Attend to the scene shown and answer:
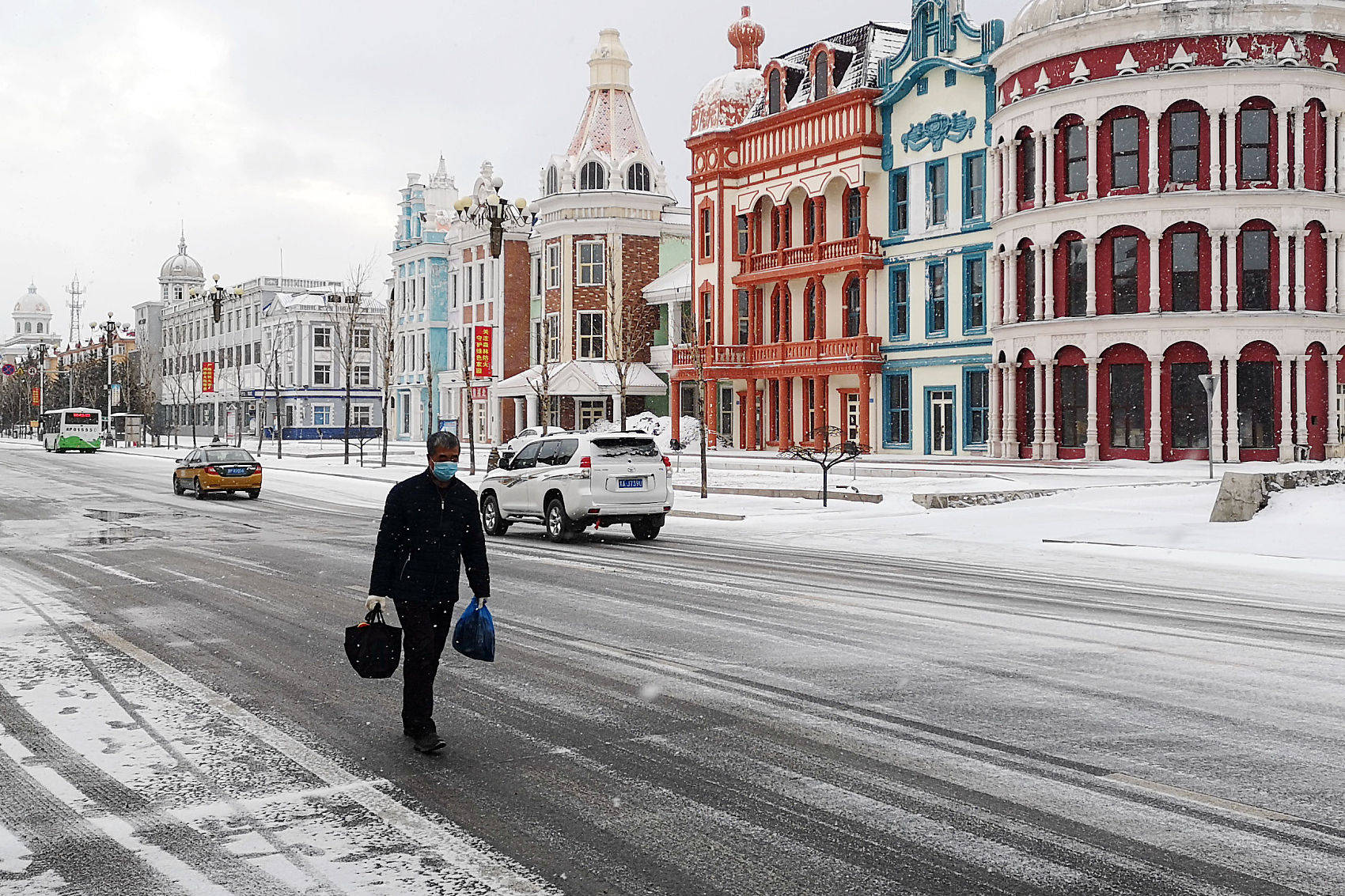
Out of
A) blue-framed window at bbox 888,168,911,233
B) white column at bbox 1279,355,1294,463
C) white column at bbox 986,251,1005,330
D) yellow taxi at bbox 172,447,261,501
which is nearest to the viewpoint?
yellow taxi at bbox 172,447,261,501

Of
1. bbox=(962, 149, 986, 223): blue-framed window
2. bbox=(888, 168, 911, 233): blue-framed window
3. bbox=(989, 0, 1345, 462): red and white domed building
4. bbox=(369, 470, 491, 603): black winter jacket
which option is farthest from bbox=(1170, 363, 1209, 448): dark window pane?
bbox=(369, 470, 491, 603): black winter jacket

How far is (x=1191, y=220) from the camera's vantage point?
1453 inches

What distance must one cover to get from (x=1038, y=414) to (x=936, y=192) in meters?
9.65

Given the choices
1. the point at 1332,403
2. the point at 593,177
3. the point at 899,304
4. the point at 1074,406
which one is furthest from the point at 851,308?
the point at 593,177

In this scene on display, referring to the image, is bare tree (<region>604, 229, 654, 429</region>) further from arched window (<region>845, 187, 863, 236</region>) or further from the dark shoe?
the dark shoe

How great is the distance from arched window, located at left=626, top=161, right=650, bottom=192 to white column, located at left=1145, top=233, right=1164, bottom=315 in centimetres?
3251

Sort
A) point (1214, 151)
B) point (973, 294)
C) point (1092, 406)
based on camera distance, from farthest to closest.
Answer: point (973, 294) < point (1092, 406) < point (1214, 151)

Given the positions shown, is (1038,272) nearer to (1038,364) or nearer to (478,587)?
(1038,364)

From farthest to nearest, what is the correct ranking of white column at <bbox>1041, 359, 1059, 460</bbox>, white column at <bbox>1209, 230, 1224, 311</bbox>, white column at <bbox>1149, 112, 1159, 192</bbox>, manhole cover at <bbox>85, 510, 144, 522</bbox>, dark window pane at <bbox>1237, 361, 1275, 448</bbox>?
white column at <bbox>1041, 359, 1059, 460</bbox>, white column at <bbox>1149, 112, 1159, 192</bbox>, white column at <bbox>1209, 230, 1224, 311</bbox>, dark window pane at <bbox>1237, 361, 1275, 448</bbox>, manhole cover at <bbox>85, 510, 144, 522</bbox>

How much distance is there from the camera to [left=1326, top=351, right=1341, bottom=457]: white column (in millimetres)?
36594

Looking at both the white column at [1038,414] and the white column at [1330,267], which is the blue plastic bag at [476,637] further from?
the white column at [1330,267]

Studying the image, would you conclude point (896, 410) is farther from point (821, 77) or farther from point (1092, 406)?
point (821, 77)

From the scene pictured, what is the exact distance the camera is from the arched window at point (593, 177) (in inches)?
2530

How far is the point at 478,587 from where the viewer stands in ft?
23.9
